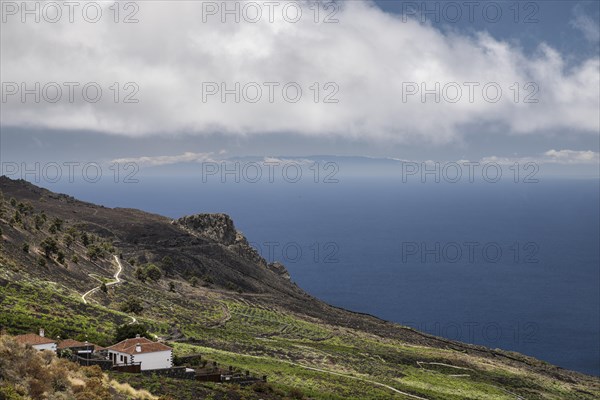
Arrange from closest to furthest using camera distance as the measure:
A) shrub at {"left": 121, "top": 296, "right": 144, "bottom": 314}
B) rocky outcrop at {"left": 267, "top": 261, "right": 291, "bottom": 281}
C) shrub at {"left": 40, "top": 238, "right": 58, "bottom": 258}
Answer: shrub at {"left": 121, "top": 296, "right": 144, "bottom": 314}, shrub at {"left": 40, "top": 238, "right": 58, "bottom": 258}, rocky outcrop at {"left": 267, "top": 261, "right": 291, "bottom": 281}

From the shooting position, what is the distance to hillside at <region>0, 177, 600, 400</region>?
64812 mm

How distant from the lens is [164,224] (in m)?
164

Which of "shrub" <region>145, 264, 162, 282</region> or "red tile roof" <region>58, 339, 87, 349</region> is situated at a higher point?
"red tile roof" <region>58, 339, 87, 349</region>

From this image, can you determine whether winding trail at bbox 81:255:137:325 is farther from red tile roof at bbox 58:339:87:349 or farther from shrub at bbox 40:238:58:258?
red tile roof at bbox 58:339:87:349

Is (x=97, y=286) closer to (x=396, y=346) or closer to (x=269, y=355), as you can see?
(x=269, y=355)

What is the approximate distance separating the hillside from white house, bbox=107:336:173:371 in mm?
6847

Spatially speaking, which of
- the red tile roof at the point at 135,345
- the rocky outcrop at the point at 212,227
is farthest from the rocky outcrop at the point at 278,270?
the red tile roof at the point at 135,345

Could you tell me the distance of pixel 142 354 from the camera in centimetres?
4641

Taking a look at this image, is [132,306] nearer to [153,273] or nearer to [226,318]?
[226,318]

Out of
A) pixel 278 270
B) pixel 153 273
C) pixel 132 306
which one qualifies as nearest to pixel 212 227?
pixel 278 270

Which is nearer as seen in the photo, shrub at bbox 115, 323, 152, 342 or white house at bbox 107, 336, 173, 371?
white house at bbox 107, 336, 173, 371

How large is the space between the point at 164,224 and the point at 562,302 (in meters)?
132

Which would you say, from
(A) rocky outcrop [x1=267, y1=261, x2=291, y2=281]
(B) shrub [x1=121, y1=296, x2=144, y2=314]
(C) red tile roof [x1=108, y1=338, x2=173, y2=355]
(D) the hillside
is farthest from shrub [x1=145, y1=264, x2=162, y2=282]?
(C) red tile roof [x1=108, y1=338, x2=173, y2=355]

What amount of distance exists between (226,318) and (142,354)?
52574mm
